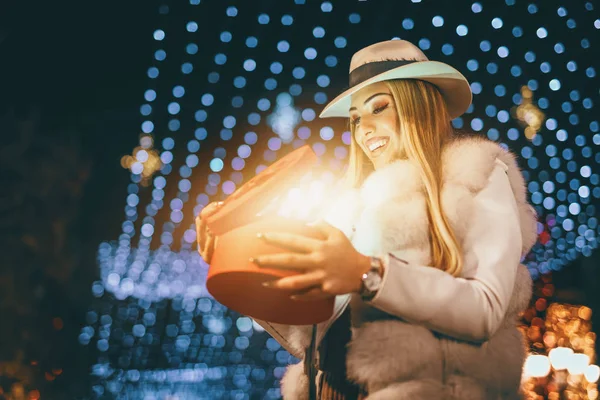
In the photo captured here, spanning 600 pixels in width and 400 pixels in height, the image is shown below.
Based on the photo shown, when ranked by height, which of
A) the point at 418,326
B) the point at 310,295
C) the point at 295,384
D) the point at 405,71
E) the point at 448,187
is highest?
the point at 405,71

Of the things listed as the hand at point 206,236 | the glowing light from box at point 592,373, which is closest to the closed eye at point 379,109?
the hand at point 206,236

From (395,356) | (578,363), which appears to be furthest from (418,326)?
(578,363)

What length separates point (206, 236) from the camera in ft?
5.47

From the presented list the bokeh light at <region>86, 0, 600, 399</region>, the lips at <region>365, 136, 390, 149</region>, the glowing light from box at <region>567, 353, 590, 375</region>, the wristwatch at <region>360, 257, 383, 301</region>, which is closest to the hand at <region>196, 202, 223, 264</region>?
the wristwatch at <region>360, 257, 383, 301</region>

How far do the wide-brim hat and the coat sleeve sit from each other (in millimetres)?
504

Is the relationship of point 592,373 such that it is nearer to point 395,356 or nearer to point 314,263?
point 395,356

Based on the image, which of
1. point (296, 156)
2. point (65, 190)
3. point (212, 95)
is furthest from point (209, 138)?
point (296, 156)

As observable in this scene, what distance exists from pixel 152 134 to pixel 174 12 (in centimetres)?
352

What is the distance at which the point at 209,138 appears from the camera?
28.1 ft

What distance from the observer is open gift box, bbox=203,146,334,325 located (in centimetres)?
128

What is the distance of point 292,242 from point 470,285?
518 mm

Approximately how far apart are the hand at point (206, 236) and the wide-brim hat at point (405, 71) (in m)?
0.67

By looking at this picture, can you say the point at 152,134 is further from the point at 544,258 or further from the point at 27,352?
the point at 544,258

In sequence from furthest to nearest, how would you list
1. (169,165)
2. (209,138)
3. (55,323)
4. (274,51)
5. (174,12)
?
(169,165) < (209,138) < (55,323) < (274,51) < (174,12)
